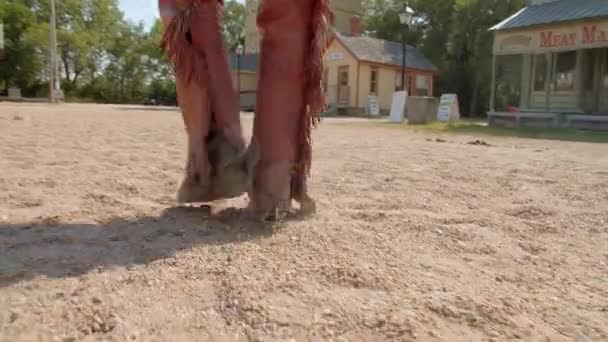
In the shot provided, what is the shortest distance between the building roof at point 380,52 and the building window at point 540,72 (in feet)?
31.4

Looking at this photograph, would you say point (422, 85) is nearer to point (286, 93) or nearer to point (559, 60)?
point (559, 60)

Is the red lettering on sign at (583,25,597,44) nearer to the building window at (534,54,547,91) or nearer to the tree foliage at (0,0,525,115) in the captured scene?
the building window at (534,54,547,91)

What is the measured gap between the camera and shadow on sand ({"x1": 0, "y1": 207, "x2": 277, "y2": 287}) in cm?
152

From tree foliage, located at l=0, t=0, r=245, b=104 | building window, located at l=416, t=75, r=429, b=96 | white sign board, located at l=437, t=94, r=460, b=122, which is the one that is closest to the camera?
white sign board, located at l=437, t=94, r=460, b=122

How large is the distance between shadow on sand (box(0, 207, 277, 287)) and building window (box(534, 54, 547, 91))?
15.1 metres

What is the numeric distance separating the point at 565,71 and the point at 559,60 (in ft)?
1.34

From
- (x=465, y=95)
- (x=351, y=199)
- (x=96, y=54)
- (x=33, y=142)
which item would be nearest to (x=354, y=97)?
(x=465, y=95)

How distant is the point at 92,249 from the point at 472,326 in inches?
50.2

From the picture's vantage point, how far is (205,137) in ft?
7.00

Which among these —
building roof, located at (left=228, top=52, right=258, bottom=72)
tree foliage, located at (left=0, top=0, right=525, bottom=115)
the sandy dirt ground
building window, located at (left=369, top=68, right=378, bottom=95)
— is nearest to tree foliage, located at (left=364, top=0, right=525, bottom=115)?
tree foliage, located at (left=0, top=0, right=525, bottom=115)

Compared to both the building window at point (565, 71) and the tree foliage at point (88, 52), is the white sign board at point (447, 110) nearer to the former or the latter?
the building window at point (565, 71)

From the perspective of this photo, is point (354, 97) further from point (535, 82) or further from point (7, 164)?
point (7, 164)

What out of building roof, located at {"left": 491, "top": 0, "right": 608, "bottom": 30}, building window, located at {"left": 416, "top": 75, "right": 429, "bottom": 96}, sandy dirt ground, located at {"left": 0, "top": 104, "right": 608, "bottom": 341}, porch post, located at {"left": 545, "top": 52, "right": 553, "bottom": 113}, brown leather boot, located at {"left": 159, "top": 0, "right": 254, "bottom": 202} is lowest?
sandy dirt ground, located at {"left": 0, "top": 104, "right": 608, "bottom": 341}

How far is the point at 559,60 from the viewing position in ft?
48.2
